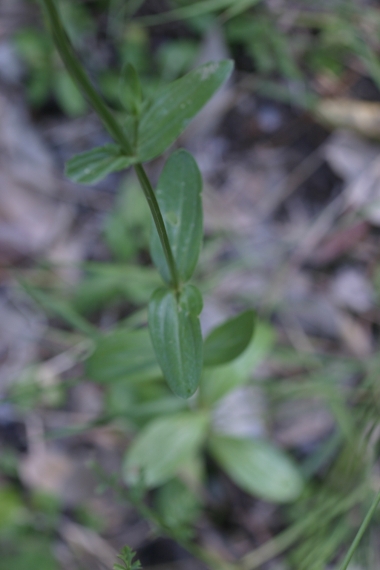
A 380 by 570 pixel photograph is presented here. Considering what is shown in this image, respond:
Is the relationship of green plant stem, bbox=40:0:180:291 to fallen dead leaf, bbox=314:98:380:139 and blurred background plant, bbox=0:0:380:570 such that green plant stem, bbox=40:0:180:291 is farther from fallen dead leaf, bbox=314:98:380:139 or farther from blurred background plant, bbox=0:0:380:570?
fallen dead leaf, bbox=314:98:380:139

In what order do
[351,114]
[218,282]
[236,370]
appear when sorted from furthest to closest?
[351,114]
[218,282]
[236,370]

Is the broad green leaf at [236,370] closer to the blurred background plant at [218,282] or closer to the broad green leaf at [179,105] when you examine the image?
the blurred background plant at [218,282]

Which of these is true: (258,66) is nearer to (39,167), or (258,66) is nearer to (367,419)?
(39,167)

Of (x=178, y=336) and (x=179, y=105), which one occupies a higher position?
(x=179, y=105)

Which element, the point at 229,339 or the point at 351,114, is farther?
the point at 351,114

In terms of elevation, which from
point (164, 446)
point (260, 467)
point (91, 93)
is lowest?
point (260, 467)

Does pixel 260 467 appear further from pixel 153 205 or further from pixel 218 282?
pixel 153 205

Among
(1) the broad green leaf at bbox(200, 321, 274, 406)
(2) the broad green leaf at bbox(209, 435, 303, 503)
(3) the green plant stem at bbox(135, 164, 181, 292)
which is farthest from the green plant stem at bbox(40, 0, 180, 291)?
(2) the broad green leaf at bbox(209, 435, 303, 503)

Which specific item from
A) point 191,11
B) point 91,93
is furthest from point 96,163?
point 191,11
